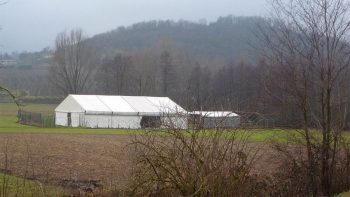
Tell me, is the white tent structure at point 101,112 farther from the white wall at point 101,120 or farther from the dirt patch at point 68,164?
the dirt patch at point 68,164

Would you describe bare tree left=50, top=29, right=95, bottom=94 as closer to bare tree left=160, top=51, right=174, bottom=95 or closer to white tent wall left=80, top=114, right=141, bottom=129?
bare tree left=160, top=51, right=174, bottom=95

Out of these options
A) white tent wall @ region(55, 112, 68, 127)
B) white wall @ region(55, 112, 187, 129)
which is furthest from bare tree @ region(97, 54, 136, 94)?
white wall @ region(55, 112, 187, 129)

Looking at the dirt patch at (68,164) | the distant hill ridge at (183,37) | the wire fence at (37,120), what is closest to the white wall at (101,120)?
the wire fence at (37,120)

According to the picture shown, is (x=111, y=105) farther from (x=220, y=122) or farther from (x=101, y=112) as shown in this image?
(x=220, y=122)

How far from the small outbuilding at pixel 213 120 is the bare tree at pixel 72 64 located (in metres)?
113

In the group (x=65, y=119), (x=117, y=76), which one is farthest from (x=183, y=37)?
(x=65, y=119)

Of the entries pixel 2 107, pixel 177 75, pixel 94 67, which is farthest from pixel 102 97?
pixel 94 67

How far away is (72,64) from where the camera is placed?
12600cm

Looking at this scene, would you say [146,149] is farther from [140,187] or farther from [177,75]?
[177,75]

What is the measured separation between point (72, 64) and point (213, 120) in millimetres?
118547

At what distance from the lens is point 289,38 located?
17.7 metres

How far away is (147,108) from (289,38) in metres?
59.1

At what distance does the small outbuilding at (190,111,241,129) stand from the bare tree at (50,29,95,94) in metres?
113

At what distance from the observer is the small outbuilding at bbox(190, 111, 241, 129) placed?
34.0 ft
